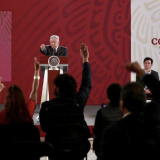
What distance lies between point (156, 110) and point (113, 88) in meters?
0.80

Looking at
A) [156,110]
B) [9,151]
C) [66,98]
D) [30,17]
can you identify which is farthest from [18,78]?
[156,110]

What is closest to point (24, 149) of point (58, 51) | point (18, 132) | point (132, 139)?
point (18, 132)

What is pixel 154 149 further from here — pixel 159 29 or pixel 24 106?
pixel 159 29

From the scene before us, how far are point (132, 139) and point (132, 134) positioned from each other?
22 mm

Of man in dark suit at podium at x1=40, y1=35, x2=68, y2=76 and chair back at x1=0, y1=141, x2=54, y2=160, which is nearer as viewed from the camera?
chair back at x1=0, y1=141, x2=54, y2=160

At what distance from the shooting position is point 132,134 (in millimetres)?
1284

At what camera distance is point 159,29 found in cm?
721

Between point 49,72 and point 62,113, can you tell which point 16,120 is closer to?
point 62,113

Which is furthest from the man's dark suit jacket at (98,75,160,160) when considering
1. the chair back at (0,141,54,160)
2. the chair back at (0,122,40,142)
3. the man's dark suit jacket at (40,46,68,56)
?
the man's dark suit jacket at (40,46,68,56)

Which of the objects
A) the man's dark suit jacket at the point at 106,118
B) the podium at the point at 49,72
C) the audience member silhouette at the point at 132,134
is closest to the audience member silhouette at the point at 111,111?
the man's dark suit jacket at the point at 106,118

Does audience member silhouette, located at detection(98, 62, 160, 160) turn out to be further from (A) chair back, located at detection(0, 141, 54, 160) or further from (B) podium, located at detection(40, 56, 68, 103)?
(B) podium, located at detection(40, 56, 68, 103)

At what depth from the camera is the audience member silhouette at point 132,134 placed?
128 cm

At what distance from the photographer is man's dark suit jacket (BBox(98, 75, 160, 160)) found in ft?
4.19

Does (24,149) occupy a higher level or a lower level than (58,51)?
lower
